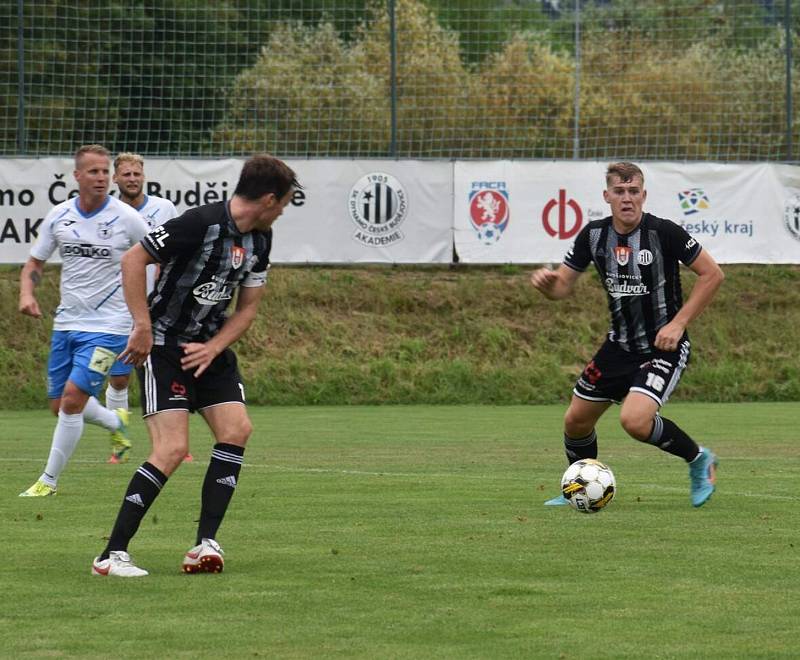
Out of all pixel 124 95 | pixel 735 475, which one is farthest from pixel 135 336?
pixel 124 95

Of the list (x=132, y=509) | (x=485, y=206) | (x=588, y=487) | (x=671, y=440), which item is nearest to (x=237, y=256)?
(x=132, y=509)

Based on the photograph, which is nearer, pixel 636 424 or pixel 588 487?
pixel 588 487

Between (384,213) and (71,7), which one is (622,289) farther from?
(71,7)

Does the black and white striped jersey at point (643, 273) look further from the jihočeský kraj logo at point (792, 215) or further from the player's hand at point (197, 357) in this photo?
the jihočeský kraj logo at point (792, 215)

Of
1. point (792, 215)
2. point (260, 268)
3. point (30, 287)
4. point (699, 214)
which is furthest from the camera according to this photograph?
point (792, 215)

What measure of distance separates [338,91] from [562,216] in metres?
5.21

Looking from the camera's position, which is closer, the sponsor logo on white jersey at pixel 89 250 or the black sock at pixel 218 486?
the black sock at pixel 218 486

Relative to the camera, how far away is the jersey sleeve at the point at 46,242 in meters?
10.5

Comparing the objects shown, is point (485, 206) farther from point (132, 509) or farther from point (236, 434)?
point (132, 509)

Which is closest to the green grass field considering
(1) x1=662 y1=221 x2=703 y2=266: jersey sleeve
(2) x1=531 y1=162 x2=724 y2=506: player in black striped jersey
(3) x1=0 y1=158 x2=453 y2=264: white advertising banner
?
(2) x1=531 y1=162 x2=724 y2=506: player in black striped jersey

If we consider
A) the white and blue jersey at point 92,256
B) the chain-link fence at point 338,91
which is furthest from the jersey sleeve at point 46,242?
the chain-link fence at point 338,91

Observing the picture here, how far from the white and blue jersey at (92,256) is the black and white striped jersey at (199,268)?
3681mm

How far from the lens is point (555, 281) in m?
9.58

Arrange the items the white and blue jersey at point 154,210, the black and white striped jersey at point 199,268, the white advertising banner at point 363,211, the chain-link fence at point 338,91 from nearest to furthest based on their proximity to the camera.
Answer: the black and white striped jersey at point 199,268 < the white and blue jersey at point 154,210 < the white advertising banner at point 363,211 < the chain-link fence at point 338,91
